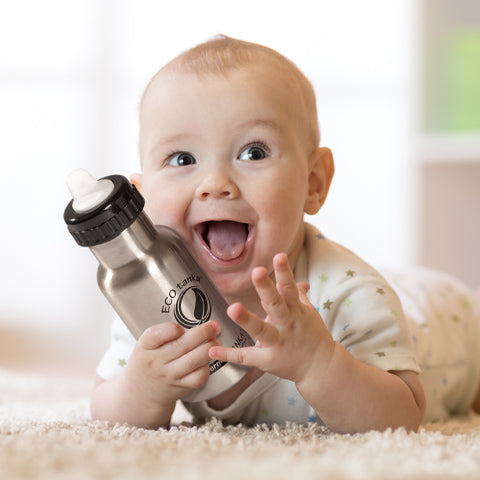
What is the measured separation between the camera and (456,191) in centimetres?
251

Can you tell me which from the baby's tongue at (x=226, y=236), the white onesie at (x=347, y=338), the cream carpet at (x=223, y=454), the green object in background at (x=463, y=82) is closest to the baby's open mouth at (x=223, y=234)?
the baby's tongue at (x=226, y=236)

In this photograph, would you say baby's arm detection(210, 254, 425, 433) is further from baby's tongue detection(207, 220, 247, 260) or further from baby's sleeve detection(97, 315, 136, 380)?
baby's sleeve detection(97, 315, 136, 380)

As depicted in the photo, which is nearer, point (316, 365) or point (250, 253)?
point (316, 365)

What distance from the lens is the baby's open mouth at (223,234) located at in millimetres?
871

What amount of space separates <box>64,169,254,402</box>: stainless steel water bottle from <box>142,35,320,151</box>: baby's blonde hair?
25 centimetres

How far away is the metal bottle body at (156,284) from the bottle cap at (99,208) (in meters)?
0.02

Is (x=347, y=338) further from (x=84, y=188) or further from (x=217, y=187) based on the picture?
(x=84, y=188)

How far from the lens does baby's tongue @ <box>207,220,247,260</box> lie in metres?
0.87

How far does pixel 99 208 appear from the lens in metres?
0.67

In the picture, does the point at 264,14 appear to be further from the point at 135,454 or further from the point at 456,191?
the point at 135,454

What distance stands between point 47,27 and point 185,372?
7.42 feet

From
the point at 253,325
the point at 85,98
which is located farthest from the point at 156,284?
the point at 85,98

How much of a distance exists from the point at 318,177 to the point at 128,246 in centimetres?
39

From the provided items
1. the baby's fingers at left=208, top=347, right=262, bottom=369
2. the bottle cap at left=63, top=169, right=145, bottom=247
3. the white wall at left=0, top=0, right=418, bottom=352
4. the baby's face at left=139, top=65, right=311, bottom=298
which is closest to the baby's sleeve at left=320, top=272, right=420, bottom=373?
the baby's face at left=139, top=65, right=311, bottom=298
